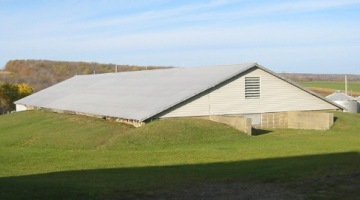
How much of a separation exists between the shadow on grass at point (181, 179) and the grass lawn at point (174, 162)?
27mm

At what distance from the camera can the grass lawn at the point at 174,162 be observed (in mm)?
13961

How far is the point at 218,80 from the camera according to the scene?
3556 centimetres

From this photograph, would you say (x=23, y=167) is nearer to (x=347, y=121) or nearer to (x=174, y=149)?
(x=174, y=149)

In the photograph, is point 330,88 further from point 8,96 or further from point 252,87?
point 252,87

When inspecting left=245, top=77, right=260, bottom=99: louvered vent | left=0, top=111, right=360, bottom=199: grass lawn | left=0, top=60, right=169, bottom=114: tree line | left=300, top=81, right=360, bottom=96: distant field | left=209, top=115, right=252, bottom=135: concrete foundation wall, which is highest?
left=0, top=60, right=169, bottom=114: tree line

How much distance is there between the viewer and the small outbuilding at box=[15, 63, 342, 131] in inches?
1353

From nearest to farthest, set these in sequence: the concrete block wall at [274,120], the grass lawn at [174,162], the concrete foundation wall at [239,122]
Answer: the grass lawn at [174,162], the concrete foundation wall at [239,122], the concrete block wall at [274,120]

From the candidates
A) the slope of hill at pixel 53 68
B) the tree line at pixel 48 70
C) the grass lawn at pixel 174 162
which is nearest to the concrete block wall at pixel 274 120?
the grass lawn at pixel 174 162

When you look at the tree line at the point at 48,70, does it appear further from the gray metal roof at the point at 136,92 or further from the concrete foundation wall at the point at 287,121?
the concrete foundation wall at the point at 287,121

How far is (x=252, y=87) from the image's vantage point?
3747cm

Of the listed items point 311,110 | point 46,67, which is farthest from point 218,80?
point 46,67

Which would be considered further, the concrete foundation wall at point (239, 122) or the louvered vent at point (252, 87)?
the louvered vent at point (252, 87)

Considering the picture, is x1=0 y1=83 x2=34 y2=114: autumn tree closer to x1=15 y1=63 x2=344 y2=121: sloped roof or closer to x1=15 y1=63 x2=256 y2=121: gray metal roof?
x1=15 y1=63 x2=256 y2=121: gray metal roof

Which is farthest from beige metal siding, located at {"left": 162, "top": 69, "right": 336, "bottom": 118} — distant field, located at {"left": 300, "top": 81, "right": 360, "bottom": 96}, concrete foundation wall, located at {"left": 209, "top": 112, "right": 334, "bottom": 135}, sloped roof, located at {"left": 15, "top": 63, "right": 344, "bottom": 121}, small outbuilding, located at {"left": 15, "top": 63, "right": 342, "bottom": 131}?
distant field, located at {"left": 300, "top": 81, "right": 360, "bottom": 96}
